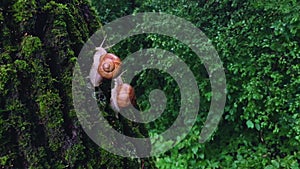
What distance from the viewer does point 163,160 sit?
11.5 ft

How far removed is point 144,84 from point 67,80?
3039mm

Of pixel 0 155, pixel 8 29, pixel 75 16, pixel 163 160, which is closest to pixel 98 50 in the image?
pixel 75 16

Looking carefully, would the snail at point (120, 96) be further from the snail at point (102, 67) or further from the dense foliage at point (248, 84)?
the dense foliage at point (248, 84)

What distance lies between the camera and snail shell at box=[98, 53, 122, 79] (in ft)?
3.08

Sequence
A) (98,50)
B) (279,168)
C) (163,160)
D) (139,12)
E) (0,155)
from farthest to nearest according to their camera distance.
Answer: (139,12)
(163,160)
(279,168)
(98,50)
(0,155)

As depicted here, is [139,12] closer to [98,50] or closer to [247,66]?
[247,66]

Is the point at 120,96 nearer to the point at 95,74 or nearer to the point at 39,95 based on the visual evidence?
the point at 95,74

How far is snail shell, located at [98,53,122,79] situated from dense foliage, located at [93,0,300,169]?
2.11 meters

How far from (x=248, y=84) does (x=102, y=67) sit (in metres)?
2.39

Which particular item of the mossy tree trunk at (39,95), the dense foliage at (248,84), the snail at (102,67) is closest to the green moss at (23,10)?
the mossy tree trunk at (39,95)

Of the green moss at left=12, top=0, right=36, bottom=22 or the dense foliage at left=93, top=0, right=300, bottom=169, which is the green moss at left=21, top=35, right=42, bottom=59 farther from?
the dense foliage at left=93, top=0, right=300, bottom=169

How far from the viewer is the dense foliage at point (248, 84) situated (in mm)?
3004

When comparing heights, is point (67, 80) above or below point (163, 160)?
above

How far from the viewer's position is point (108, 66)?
0.95 m
